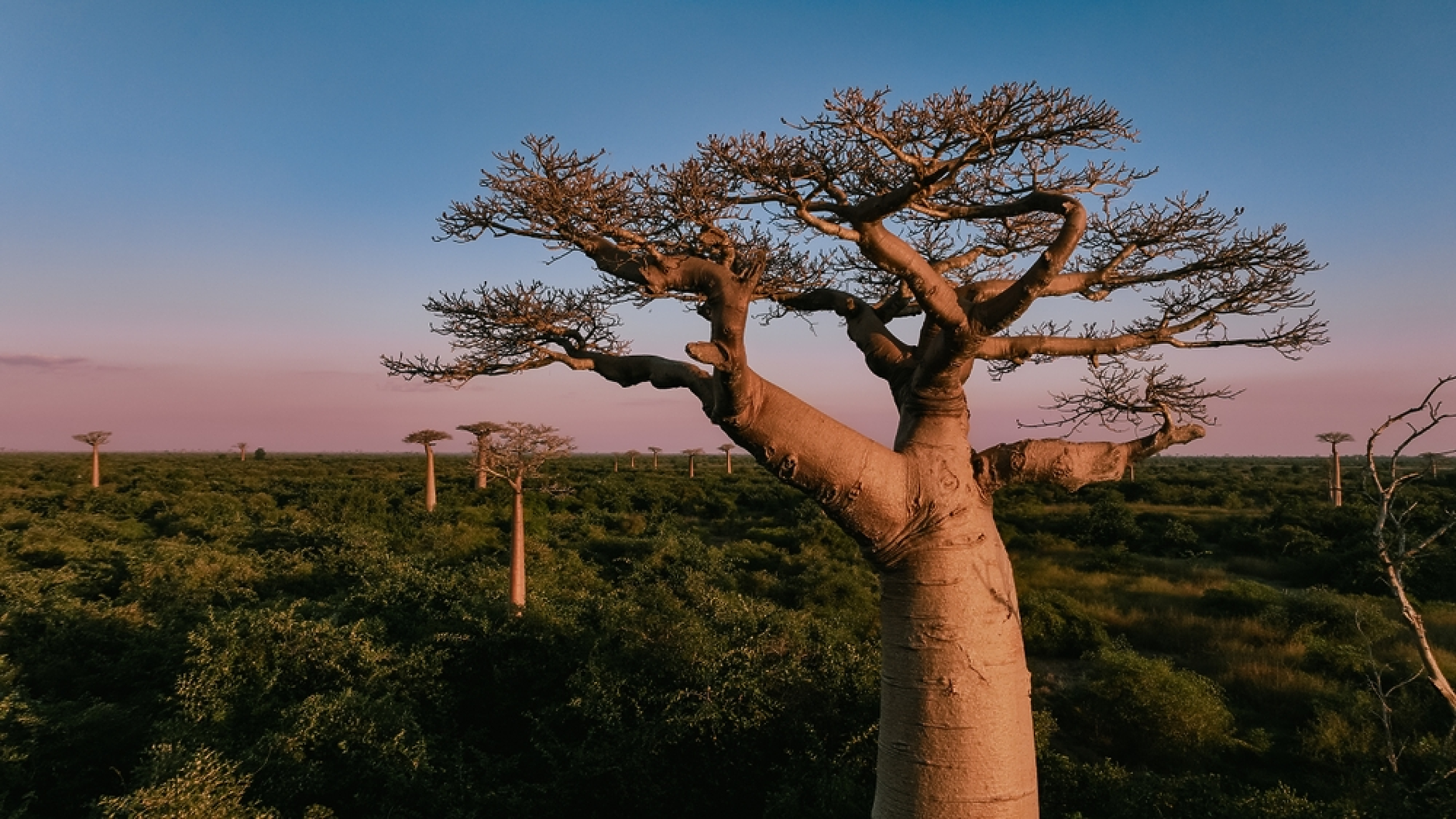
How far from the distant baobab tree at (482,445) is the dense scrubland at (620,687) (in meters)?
1.72

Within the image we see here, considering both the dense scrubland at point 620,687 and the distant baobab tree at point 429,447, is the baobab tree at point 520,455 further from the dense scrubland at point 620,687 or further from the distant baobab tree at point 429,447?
the distant baobab tree at point 429,447

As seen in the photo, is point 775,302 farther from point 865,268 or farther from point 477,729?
point 477,729

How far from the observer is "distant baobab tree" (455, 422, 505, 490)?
11.3 meters

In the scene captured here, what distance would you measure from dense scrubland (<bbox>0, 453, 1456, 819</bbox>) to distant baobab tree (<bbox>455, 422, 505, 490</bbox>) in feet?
5.64

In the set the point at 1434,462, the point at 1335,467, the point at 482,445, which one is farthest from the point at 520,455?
the point at 1335,467

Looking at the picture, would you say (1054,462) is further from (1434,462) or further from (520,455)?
(520,455)

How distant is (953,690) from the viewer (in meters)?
2.92

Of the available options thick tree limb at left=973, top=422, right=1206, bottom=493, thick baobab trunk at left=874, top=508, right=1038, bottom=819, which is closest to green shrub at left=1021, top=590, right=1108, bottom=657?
thick tree limb at left=973, top=422, right=1206, bottom=493

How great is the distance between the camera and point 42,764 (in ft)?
16.8

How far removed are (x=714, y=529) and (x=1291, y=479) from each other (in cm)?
2870

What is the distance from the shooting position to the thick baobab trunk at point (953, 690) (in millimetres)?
2896

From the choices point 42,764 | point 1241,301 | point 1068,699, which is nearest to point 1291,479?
point 1068,699

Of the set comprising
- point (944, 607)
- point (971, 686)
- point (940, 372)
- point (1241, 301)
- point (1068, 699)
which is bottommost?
point (1068, 699)

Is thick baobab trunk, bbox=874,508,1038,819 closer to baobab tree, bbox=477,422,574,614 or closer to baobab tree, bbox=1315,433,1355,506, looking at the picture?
baobab tree, bbox=477,422,574,614
